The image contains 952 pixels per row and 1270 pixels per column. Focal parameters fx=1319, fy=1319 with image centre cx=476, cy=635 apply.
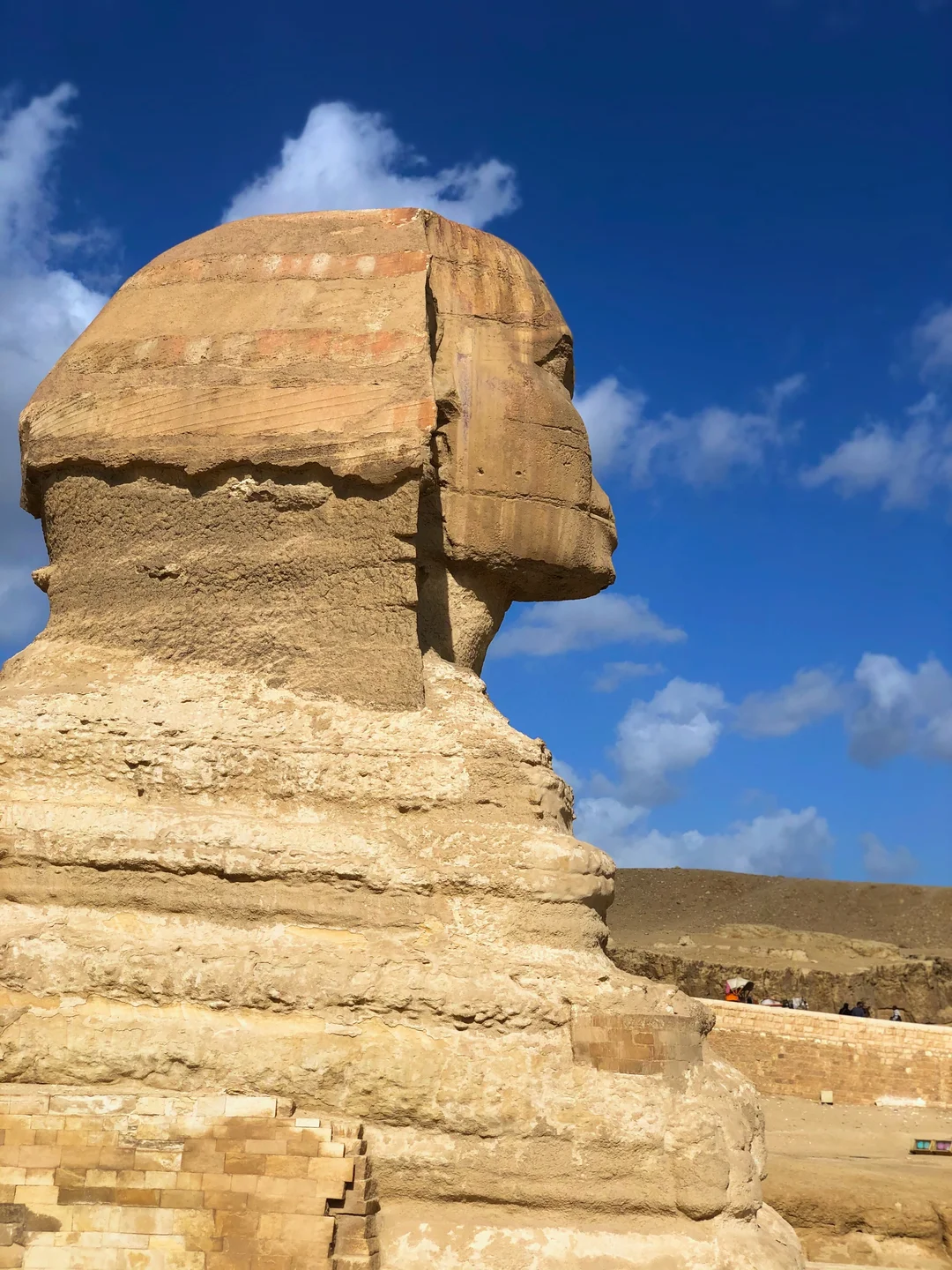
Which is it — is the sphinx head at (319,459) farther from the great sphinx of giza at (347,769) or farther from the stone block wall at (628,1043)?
the stone block wall at (628,1043)

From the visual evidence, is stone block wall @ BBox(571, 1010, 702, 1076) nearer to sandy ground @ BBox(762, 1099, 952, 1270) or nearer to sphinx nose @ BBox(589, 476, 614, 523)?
sphinx nose @ BBox(589, 476, 614, 523)

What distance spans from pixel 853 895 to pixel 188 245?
42.4 metres

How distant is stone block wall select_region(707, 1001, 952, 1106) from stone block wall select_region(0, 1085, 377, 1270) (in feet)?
42.8

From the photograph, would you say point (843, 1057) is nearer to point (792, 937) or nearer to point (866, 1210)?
point (866, 1210)

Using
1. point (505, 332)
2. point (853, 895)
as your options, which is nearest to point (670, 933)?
point (853, 895)

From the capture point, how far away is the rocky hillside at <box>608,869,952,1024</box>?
26125mm

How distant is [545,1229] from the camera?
5.48m

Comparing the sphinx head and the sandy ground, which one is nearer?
the sphinx head

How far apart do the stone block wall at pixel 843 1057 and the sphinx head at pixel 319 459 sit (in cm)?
1206

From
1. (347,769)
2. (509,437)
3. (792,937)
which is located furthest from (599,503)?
(792,937)

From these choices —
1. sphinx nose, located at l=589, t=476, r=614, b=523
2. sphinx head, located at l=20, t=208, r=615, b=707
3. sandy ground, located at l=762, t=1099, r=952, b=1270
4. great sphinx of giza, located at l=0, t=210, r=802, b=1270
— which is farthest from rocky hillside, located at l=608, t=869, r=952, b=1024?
great sphinx of giza, located at l=0, t=210, r=802, b=1270

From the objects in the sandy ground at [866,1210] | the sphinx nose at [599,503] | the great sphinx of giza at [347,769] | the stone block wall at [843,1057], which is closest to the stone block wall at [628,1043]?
the great sphinx of giza at [347,769]

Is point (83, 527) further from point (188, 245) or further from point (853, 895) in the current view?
point (853, 895)

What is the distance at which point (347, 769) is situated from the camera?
6.21m
